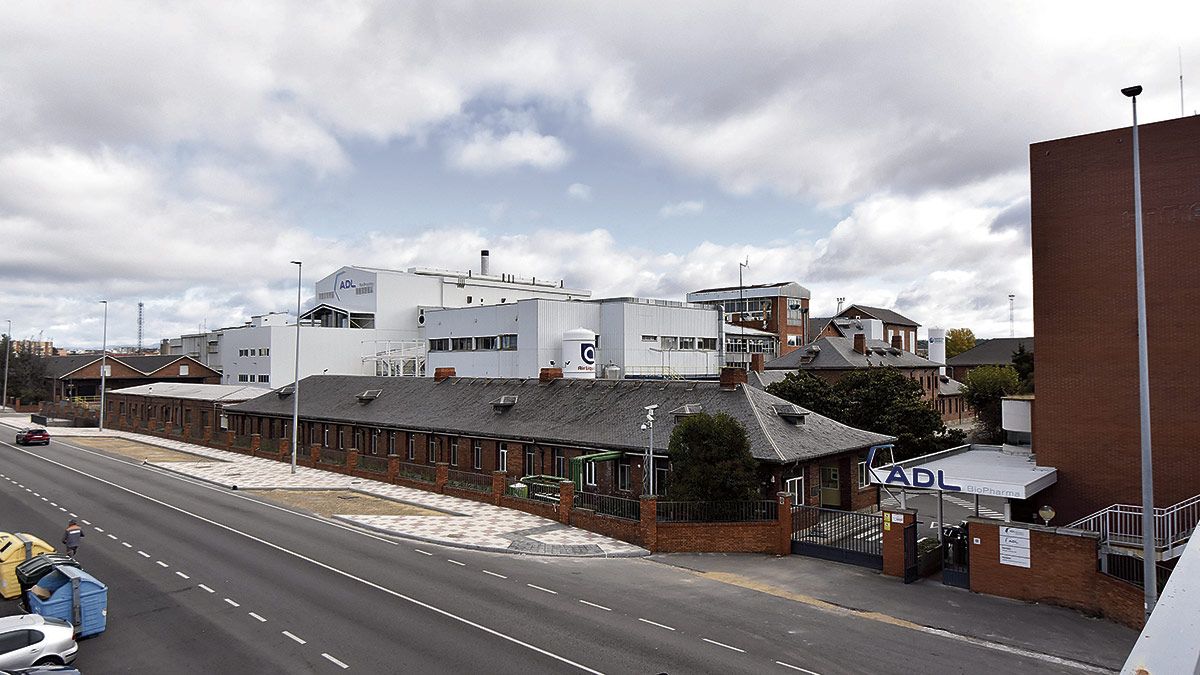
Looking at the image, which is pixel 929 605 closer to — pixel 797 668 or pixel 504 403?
pixel 797 668

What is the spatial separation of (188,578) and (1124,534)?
89.4ft


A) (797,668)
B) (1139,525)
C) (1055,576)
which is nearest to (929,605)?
(1055,576)

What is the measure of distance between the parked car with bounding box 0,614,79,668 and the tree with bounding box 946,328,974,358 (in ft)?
454

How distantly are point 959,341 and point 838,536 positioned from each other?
12680 cm

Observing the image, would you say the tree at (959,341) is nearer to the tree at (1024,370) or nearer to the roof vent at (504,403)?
the tree at (1024,370)

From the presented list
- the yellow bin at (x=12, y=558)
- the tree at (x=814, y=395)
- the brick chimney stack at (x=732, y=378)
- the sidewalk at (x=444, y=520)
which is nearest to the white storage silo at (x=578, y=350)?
the tree at (x=814, y=395)

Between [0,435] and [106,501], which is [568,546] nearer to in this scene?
[106,501]

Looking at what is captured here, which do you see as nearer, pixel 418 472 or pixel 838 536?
pixel 838 536

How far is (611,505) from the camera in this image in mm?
28000

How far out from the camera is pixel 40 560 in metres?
17.5

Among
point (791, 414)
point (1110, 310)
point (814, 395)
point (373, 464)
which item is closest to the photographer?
point (1110, 310)

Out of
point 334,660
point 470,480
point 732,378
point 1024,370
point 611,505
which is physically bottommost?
point 334,660

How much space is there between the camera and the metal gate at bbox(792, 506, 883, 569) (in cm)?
2336

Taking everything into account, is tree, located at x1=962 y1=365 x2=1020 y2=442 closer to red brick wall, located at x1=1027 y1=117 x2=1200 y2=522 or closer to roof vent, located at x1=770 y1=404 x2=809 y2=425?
roof vent, located at x1=770 y1=404 x2=809 y2=425
